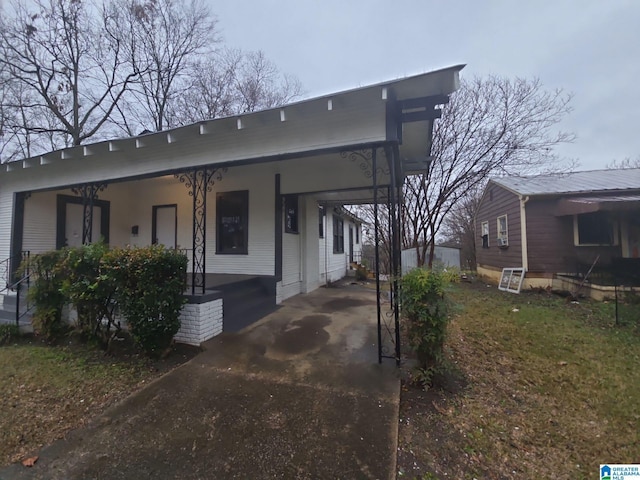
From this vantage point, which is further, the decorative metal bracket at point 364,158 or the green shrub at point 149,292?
the decorative metal bracket at point 364,158

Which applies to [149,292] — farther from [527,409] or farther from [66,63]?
[66,63]

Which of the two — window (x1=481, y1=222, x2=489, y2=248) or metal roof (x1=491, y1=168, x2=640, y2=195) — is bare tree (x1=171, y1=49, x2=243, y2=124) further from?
window (x1=481, y1=222, x2=489, y2=248)

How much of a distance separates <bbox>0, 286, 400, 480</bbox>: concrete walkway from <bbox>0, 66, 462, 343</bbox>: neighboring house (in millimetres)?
1310

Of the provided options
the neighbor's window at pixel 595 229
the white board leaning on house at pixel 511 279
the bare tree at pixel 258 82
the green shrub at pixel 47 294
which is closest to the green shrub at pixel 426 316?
the green shrub at pixel 47 294

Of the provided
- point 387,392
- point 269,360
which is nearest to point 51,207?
point 269,360

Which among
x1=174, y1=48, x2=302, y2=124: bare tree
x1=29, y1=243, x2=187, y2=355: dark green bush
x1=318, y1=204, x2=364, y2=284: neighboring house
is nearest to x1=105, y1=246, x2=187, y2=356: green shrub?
x1=29, y1=243, x2=187, y2=355: dark green bush

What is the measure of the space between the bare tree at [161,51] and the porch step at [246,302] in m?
12.1

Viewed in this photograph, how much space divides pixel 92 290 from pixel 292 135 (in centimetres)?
358

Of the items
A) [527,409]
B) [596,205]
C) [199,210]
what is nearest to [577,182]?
[596,205]

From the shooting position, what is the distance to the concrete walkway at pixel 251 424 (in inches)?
81.0

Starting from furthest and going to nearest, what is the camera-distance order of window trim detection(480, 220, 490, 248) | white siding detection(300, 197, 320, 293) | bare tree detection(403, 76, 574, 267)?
window trim detection(480, 220, 490, 248) < bare tree detection(403, 76, 574, 267) < white siding detection(300, 197, 320, 293)

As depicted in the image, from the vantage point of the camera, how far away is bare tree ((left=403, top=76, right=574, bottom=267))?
8844 millimetres

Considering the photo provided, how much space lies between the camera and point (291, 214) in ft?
24.7

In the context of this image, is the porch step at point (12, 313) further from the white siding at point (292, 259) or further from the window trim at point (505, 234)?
the window trim at point (505, 234)
